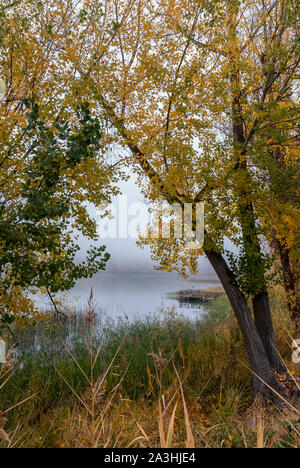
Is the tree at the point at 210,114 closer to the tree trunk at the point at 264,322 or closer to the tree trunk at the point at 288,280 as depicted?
the tree trunk at the point at 264,322

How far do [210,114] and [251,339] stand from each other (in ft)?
18.5

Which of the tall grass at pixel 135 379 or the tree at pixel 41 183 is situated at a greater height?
the tree at pixel 41 183

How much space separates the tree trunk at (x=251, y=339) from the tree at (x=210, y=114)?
0.08 feet

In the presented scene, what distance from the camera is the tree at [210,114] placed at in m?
7.05

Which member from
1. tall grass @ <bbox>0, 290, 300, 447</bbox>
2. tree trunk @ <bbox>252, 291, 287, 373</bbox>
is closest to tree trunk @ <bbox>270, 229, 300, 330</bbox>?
tall grass @ <bbox>0, 290, 300, 447</bbox>

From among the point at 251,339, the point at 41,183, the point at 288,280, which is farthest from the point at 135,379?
the point at 288,280

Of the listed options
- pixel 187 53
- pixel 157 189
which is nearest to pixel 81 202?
pixel 157 189

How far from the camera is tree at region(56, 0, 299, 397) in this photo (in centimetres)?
705

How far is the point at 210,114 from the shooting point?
8383 mm

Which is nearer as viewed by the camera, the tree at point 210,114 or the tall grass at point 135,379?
the tall grass at point 135,379

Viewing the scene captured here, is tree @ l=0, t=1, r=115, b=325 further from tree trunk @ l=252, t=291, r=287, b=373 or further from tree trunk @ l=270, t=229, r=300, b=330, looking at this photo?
tree trunk @ l=270, t=229, r=300, b=330

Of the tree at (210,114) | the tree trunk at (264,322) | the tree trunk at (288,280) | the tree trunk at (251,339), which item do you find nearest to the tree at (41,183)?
the tree at (210,114)

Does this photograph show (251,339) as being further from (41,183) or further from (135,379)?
(41,183)

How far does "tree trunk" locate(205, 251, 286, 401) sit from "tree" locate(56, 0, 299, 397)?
25 mm
